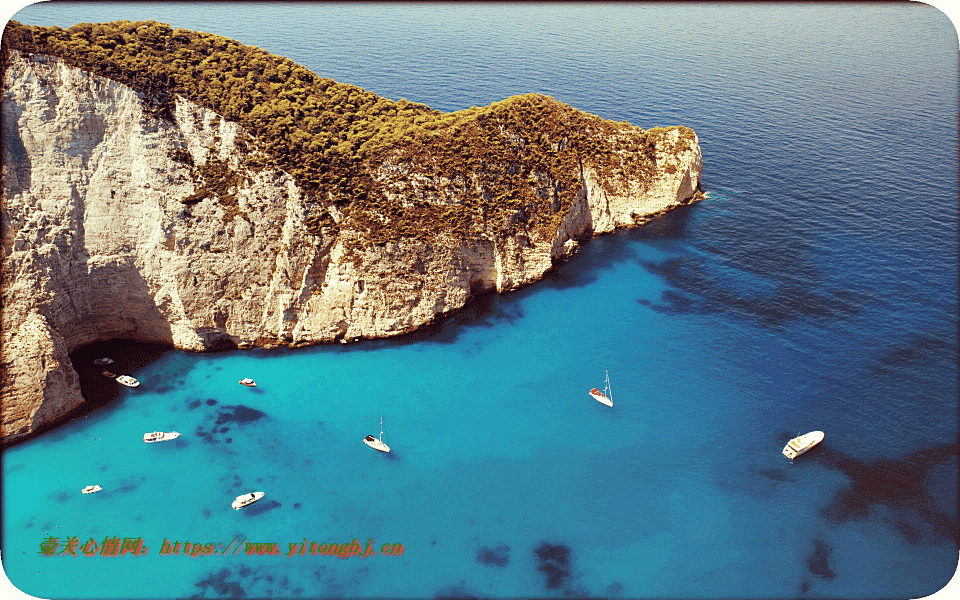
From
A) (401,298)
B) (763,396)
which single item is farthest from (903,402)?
(401,298)

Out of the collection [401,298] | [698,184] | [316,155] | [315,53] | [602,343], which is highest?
[315,53]

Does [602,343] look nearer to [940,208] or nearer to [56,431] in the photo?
[56,431]

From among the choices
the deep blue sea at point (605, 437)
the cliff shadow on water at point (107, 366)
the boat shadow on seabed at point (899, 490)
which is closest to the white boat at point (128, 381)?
the cliff shadow on water at point (107, 366)

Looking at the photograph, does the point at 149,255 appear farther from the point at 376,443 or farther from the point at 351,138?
the point at 376,443

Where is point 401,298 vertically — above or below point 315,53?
below

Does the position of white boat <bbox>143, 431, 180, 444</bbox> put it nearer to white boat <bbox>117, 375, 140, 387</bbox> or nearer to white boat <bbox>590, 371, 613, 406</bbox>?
white boat <bbox>117, 375, 140, 387</bbox>

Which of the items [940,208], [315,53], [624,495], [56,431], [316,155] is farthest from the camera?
[315,53]

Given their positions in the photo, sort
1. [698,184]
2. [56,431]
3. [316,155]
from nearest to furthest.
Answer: [56,431]
[316,155]
[698,184]
